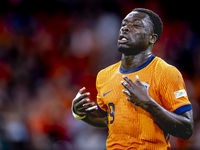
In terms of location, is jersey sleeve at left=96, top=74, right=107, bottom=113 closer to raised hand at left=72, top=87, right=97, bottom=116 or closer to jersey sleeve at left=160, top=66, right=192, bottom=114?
raised hand at left=72, top=87, right=97, bottom=116

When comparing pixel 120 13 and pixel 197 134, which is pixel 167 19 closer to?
pixel 120 13

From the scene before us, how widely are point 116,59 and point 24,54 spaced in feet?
7.72

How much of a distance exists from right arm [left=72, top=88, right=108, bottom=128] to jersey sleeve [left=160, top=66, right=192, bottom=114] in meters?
0.78

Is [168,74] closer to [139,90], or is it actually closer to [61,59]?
[139,90]

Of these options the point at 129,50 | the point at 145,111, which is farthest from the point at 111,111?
the point at 129,50

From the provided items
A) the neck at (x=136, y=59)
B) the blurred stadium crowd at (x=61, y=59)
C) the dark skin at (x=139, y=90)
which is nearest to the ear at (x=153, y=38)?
the dark skin at (x=139, y=90)

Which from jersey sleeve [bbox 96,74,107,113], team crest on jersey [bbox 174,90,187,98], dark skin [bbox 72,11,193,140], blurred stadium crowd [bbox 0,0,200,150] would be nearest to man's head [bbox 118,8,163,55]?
dark skin [bbox 72,11,193,140]

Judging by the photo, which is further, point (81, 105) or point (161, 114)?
point (81, 105)

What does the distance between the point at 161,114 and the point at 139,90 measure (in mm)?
245

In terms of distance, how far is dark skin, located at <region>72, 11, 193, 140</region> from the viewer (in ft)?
6.74

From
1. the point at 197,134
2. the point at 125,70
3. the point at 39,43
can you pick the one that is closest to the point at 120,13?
the point at 39,43

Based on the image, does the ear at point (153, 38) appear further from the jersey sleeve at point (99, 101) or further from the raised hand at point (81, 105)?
the raised hand at point (81, 105)

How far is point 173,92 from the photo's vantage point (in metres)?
2.13

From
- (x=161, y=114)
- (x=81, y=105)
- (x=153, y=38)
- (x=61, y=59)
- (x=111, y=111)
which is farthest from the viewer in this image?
(x=61, y=59)
